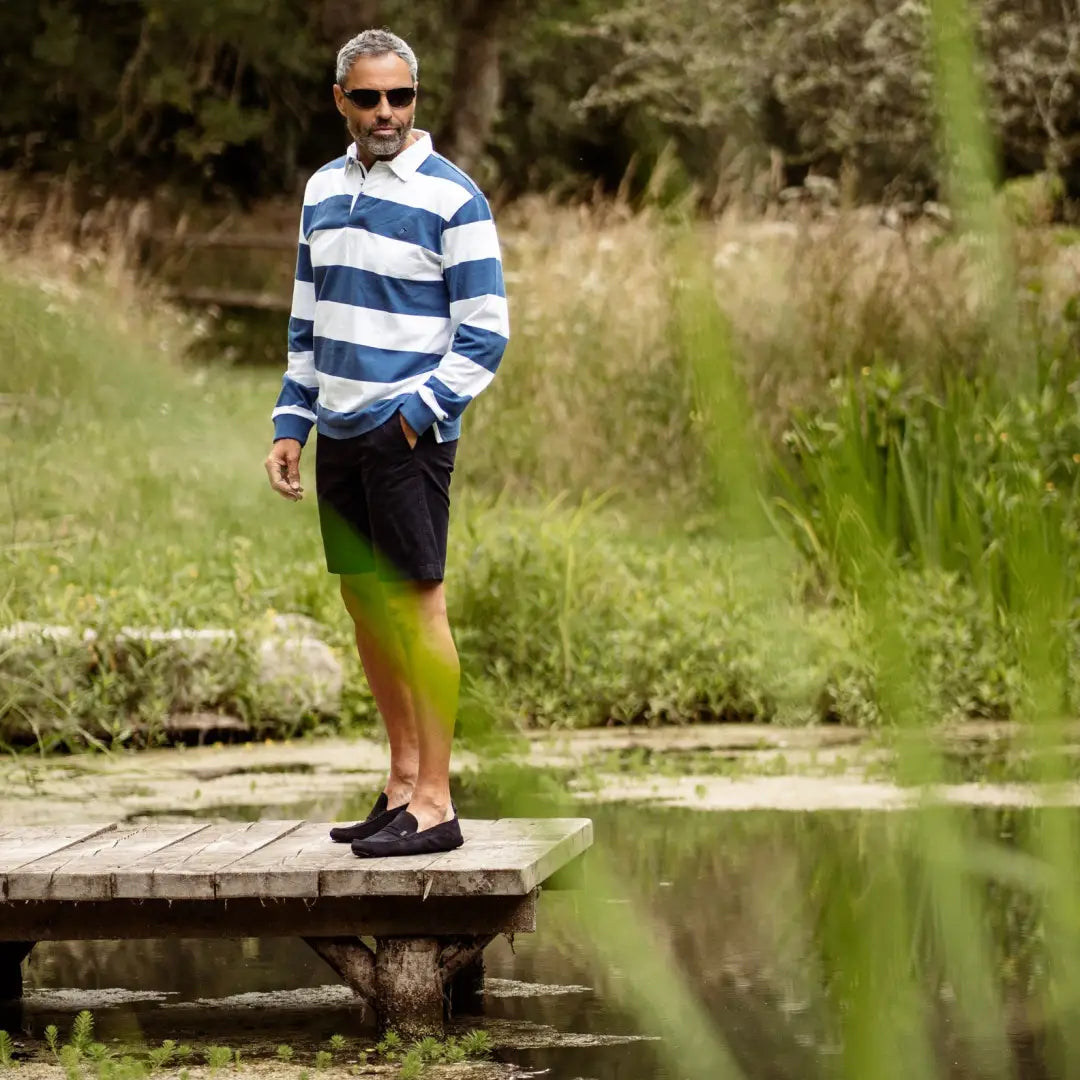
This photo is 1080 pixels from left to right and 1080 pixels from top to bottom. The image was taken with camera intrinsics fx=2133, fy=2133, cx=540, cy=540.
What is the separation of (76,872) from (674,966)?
1295mm

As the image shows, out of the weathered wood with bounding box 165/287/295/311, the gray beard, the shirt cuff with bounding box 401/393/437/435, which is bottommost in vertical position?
the shirt cuff with bounding box 401/393/437/435

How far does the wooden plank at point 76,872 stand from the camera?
4148 millimetres

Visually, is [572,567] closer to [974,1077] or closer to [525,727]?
[525,727]

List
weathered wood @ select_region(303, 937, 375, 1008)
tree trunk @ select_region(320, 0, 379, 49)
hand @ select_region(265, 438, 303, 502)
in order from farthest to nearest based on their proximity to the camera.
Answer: tree trunk @ select_region(320, 0, 379, 49), hand @ select_region(265, 438, 303, 502), weathered wood @ select_region(303, 937, 375, 1008)

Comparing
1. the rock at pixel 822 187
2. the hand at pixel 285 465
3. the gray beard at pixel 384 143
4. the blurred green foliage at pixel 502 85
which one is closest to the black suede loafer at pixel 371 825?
the hand at pixel 285 465

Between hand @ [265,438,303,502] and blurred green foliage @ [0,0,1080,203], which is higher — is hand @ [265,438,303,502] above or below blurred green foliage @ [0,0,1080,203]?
below

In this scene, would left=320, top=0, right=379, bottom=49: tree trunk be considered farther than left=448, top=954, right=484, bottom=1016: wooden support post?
Yes

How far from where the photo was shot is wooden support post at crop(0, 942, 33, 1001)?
4562 millimetres

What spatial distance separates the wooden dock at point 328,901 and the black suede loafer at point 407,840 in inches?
0.9

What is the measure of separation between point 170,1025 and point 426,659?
10.1 feet

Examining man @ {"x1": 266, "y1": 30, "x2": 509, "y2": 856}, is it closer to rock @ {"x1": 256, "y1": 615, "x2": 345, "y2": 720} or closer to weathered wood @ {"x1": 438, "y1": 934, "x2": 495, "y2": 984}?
weathered wood @ {"x1": 438, "y1": 934, "x2": 495, "y2": 984}

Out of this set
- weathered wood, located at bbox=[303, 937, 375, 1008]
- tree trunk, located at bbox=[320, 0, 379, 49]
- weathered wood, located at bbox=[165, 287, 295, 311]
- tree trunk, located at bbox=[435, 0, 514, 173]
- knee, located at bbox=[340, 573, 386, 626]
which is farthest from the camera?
weathered wood, located at bbox=[165, 287, 295, 311]

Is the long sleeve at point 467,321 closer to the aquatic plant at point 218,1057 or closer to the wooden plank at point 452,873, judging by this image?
the wooden plank at point 452,873

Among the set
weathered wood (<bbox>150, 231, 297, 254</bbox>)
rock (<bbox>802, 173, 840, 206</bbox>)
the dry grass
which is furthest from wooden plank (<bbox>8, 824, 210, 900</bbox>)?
weathered wood (<bbox>150, 231, 297, 254</bbox>)
